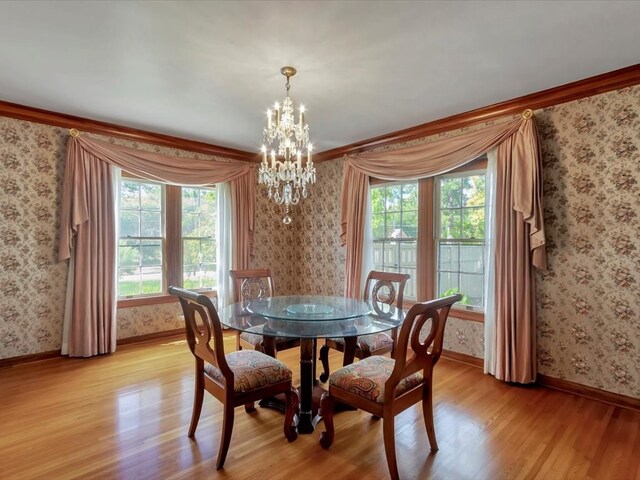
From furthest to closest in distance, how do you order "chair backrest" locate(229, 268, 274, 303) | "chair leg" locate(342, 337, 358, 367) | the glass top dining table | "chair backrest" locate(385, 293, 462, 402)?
1. "chair backrest" locate(229, 268, 274, 303)
2. "chair leg" locate(342, 337, 358, 367)
3. the glass top dining table
4. "chair backrest" locate(385, 293, 462, 402)

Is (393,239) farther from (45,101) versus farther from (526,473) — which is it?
(45,101)

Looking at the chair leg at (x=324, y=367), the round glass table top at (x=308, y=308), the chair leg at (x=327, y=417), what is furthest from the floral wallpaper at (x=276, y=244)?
the chair leg at (x=327, y=417)

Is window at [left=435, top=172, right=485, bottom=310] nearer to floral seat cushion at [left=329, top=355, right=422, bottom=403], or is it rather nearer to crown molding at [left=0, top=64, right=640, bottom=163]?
crown molding at [left=0, top=64, right=640, bottom=163]

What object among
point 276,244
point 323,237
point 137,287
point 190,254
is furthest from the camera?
point 276,244

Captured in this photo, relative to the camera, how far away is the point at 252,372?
2076mm

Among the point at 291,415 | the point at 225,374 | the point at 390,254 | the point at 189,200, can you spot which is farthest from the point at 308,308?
the point at 189,200

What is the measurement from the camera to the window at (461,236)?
3.54m

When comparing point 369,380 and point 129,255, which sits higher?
point 129,255

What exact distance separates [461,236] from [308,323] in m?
2.15

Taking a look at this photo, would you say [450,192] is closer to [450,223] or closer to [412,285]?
[450,223]

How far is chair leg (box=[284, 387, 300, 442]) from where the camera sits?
2.18m

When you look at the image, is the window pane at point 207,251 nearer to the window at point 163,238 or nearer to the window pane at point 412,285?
the window at point 163,238

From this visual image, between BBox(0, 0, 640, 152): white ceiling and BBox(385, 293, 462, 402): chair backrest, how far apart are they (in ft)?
5.20

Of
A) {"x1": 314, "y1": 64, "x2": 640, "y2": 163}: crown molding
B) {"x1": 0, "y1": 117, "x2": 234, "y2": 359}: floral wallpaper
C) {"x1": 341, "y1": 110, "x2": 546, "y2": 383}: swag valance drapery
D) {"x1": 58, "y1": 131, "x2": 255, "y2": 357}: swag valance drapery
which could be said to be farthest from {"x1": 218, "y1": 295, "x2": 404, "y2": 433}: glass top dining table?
{"x1": 0, "y1": 117, "x2": 234, "y2": 359}: floral wallpaper
